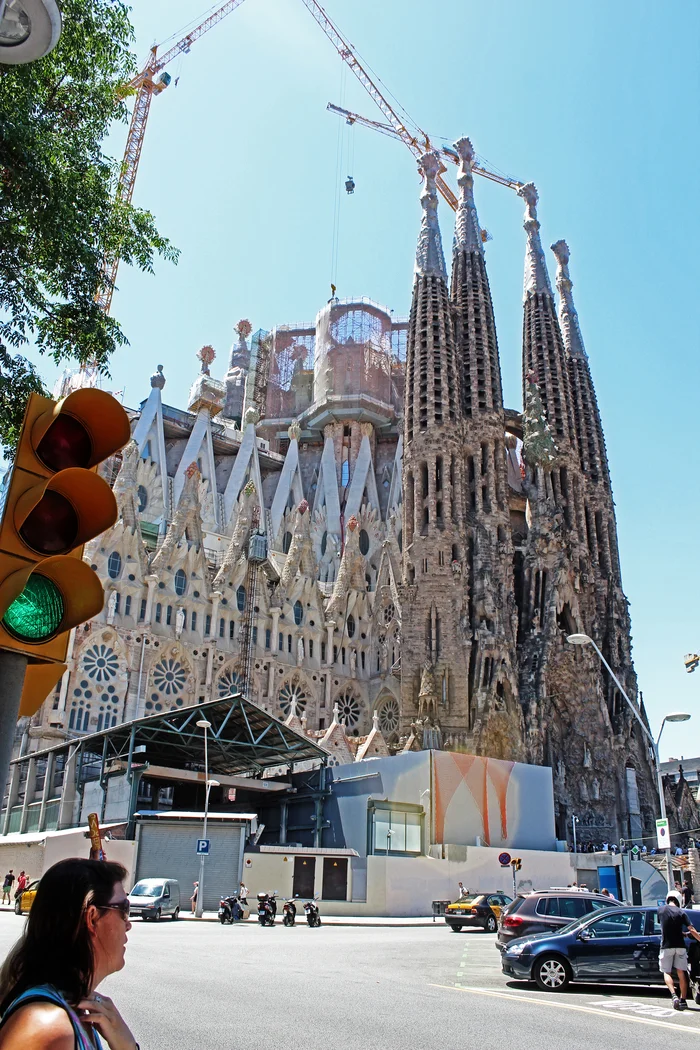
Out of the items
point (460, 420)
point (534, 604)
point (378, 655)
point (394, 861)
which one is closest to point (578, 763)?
point (534, 604)

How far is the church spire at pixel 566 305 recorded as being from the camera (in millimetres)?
67438

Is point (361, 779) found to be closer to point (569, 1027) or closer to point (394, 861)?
point (394, 861)

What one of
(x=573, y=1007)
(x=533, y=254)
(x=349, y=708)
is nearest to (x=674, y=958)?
(x=573, y=1007)

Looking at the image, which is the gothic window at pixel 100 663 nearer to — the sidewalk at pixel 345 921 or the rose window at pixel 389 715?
the rose window at pixel 389 715

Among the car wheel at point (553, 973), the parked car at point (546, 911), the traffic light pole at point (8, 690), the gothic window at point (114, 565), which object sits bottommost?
the car wheel at point (553, 973)

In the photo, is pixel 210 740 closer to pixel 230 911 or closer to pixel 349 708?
pixel 230 911

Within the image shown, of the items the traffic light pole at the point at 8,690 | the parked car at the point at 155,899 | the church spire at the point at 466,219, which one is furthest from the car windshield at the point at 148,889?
the church spire at the point at 466,219

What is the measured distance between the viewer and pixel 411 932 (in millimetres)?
21688

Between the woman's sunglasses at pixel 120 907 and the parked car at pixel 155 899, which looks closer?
the woman's sunglasses at pixel 120 907

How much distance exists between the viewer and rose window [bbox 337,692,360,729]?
53531 mm

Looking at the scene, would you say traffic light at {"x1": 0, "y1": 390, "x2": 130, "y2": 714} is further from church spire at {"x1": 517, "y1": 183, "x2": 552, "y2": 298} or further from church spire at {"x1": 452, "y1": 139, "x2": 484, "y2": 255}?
church spire at {"x1": 517, "y1": 183, "x2": 552, "y2": 298}

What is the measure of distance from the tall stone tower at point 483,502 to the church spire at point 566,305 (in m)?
9.68

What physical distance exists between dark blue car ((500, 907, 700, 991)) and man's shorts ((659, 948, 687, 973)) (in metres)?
1.48

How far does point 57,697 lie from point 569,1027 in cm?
3669
